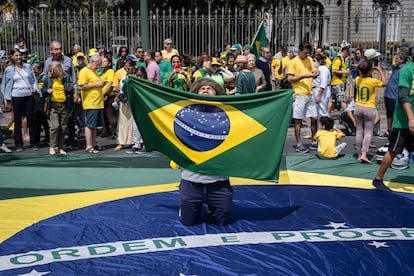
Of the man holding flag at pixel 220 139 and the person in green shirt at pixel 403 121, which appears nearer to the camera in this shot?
the man holding flag at pixel 220 139

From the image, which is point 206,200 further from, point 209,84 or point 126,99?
point 126,99

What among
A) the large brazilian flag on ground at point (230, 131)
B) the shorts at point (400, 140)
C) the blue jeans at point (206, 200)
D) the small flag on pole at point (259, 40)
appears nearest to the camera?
the blue jeans at point (206, 200)

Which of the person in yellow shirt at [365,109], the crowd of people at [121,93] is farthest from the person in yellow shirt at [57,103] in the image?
the person in yellow shirt at [365,109]

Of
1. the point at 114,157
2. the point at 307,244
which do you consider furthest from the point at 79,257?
the point at 114,157

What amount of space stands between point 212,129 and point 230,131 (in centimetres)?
19

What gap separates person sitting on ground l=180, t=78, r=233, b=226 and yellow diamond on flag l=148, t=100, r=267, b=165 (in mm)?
208

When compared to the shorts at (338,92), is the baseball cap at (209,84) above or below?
above

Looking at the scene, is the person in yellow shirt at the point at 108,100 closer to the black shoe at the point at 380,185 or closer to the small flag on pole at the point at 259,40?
the small flag on pole at the point at 259,40

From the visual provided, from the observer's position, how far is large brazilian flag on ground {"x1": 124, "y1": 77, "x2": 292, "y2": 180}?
5.91 meters

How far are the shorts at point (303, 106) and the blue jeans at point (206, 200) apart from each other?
4.45 m

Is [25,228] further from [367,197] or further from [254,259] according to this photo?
[367,197]

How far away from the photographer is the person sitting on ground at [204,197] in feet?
19.1

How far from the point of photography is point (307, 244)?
5.29 metres

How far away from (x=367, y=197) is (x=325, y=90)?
453 cm
